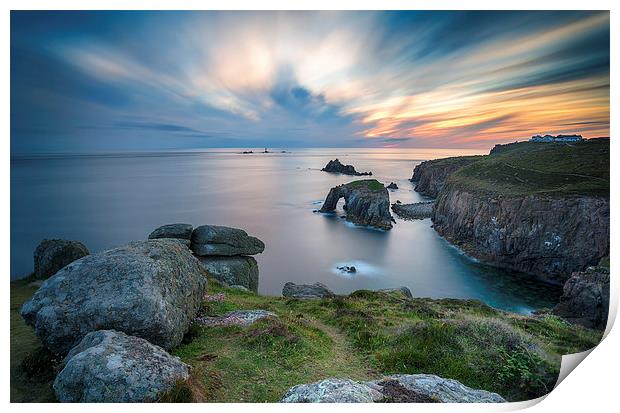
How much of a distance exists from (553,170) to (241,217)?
19.2m

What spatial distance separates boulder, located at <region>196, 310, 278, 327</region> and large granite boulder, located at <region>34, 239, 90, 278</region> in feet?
27.2

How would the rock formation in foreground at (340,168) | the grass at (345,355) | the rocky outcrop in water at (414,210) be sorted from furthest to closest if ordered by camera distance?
the rock formation in foreground at (340,168), the rocky outcrop in water at (414,210), the grass at (345,355)

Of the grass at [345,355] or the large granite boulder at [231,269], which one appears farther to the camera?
the large granite boulder at [231,269]

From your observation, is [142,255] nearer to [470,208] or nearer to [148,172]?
[148,172]

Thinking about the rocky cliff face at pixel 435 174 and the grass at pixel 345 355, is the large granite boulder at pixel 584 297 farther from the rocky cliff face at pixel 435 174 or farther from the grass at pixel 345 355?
the rocky cliff face at pixel 435 174

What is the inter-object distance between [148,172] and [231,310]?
13264mm

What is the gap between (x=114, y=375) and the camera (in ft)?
19.1

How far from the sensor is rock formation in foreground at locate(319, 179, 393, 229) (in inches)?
2067

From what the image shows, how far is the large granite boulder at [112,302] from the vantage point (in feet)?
24.2

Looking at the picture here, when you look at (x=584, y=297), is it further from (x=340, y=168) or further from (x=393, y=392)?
(x=340, y=168)

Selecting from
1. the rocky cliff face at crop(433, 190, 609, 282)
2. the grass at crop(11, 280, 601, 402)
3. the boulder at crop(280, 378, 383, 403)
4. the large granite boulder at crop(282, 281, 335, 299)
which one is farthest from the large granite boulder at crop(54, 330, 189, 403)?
the rocky cliff face at crop(433, 190, 609, 282)

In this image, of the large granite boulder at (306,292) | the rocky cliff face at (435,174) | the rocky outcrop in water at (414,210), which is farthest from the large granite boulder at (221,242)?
the rocky cliff face at (435,174)

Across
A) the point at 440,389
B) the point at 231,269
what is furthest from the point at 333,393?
the point at 231,269

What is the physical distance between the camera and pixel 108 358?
6047mm
